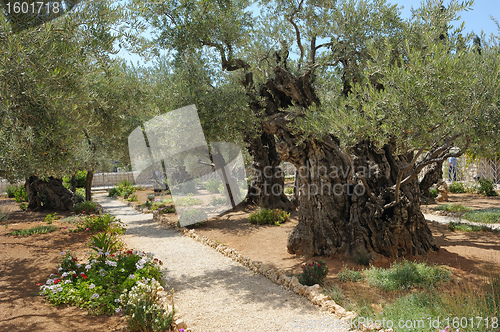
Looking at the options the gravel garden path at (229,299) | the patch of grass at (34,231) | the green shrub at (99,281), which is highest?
the patch of grass at (34,231)

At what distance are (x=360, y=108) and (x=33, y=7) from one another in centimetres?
597

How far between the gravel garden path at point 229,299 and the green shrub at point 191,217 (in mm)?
2844

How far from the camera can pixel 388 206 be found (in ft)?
23.5

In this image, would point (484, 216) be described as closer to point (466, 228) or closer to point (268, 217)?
point (466, 228)

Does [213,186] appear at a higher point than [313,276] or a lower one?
higher

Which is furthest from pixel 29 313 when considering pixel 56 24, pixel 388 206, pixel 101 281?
pixel 388 206

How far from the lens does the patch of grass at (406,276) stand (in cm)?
563

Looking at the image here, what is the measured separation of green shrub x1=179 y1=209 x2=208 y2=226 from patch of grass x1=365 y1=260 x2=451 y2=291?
709cm

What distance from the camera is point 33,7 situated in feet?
18.0

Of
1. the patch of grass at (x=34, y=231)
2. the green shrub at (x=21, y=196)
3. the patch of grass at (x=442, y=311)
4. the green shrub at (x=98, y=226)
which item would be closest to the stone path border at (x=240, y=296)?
the patch of grass at (x=442, y=311)

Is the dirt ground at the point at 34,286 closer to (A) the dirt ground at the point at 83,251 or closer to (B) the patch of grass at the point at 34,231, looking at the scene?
(A) the dirt ground at the point at 83,251

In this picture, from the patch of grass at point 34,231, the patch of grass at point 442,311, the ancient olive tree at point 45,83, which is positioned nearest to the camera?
the patch of grass at point 442,311

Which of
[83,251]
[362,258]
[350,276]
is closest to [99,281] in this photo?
[83,251]

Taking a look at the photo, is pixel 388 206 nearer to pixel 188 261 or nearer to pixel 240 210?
pixel 188 261
